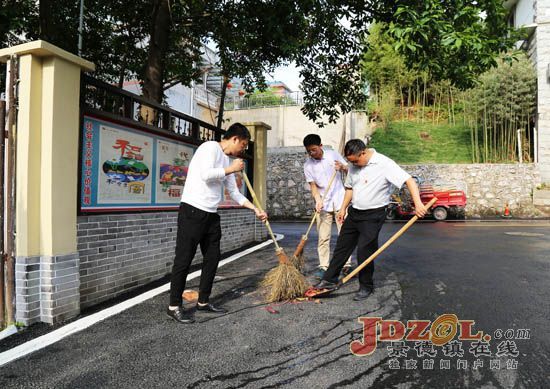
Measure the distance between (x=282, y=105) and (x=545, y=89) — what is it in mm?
12768

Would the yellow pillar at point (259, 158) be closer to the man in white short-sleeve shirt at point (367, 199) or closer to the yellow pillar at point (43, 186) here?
the man in white short-sleeve shirt at point (367, 199)

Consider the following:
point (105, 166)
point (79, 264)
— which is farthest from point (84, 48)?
point (79, 264)

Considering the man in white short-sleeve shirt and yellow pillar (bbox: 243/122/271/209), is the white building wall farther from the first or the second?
the man in white short-sleeve shirt

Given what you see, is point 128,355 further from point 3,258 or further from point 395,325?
point 395,325

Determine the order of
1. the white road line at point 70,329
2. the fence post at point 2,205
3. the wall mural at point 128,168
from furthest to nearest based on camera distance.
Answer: the wall mural at point 128,168 < the fence post at point 2,205 < the white road line at point 70,329

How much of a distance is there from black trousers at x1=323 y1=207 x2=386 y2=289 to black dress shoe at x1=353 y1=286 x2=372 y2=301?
4 cm

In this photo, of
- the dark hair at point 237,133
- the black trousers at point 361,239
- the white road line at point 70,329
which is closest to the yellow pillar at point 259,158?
the white road line at point 70,329

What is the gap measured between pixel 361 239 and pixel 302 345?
5.19 feet

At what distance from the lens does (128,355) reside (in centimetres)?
266

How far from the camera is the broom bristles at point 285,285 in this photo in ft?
13.0

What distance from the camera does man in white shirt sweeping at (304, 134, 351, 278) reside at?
5.09 meters

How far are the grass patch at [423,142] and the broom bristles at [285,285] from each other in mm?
14965

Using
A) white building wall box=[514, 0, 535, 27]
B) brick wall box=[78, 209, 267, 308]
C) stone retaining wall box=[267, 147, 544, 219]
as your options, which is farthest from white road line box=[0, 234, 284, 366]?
white building wall box=[514, 0, 535, 27]

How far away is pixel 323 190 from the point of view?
5230 millimetres
